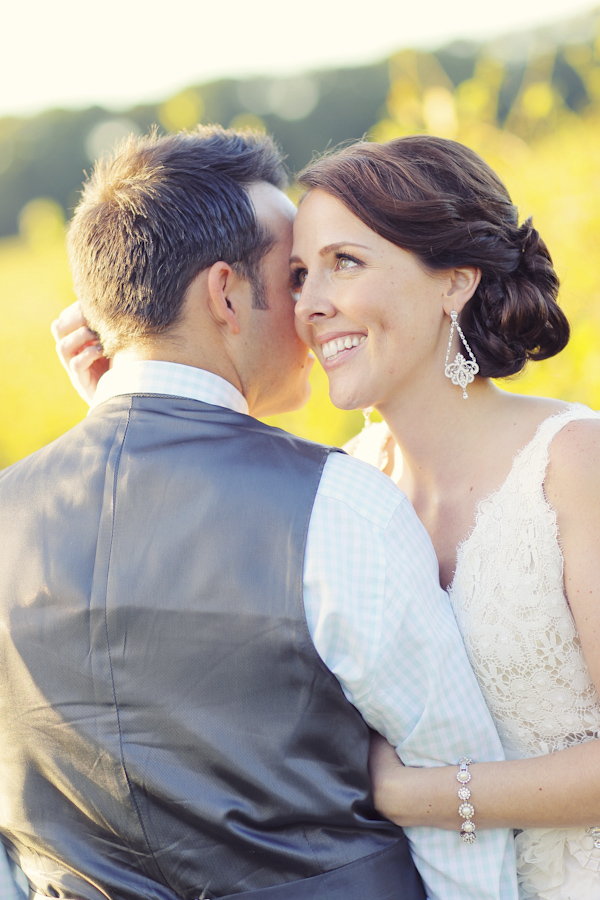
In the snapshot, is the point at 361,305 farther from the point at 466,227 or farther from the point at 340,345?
the point at 466,227

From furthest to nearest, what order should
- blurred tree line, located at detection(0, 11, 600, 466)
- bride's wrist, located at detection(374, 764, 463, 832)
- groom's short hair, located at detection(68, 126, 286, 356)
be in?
blurred tree line, located at detection(0, 11, 600, 466)
groom's short hair, located at detection(68, 126, 286, 356)
bride's wrist, located at detection(374, 764, 463, 832)

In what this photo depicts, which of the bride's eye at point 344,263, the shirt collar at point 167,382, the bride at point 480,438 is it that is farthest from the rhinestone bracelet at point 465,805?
the bride's eye at point 344,263

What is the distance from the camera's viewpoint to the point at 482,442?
85.2 inches

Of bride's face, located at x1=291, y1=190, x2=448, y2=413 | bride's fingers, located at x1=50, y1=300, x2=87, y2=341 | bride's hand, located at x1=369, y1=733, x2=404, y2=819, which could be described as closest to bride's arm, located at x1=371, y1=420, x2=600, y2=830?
bride's hand, located at x1=369, y1=733, x2=404, y2=819

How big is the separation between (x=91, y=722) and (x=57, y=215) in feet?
19.8

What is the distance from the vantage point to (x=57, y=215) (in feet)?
22.2

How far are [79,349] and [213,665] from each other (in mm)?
1066

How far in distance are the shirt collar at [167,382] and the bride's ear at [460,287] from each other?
0.79 metres

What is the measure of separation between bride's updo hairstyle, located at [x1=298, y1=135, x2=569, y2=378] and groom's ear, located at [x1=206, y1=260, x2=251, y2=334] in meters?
0.40

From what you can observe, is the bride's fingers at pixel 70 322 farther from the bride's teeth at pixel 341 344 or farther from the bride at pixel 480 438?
the bride's teeth at pixel 341 344

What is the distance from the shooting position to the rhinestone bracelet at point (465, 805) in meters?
Answer: 1.61

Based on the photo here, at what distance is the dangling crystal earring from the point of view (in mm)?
2219

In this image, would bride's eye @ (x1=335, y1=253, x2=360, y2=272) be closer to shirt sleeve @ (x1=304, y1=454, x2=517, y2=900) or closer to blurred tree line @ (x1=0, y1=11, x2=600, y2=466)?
blurred tree line @ (x1=0, y1=11, x2=600, y2=466)

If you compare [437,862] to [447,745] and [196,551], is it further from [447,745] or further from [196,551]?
[196,551]
